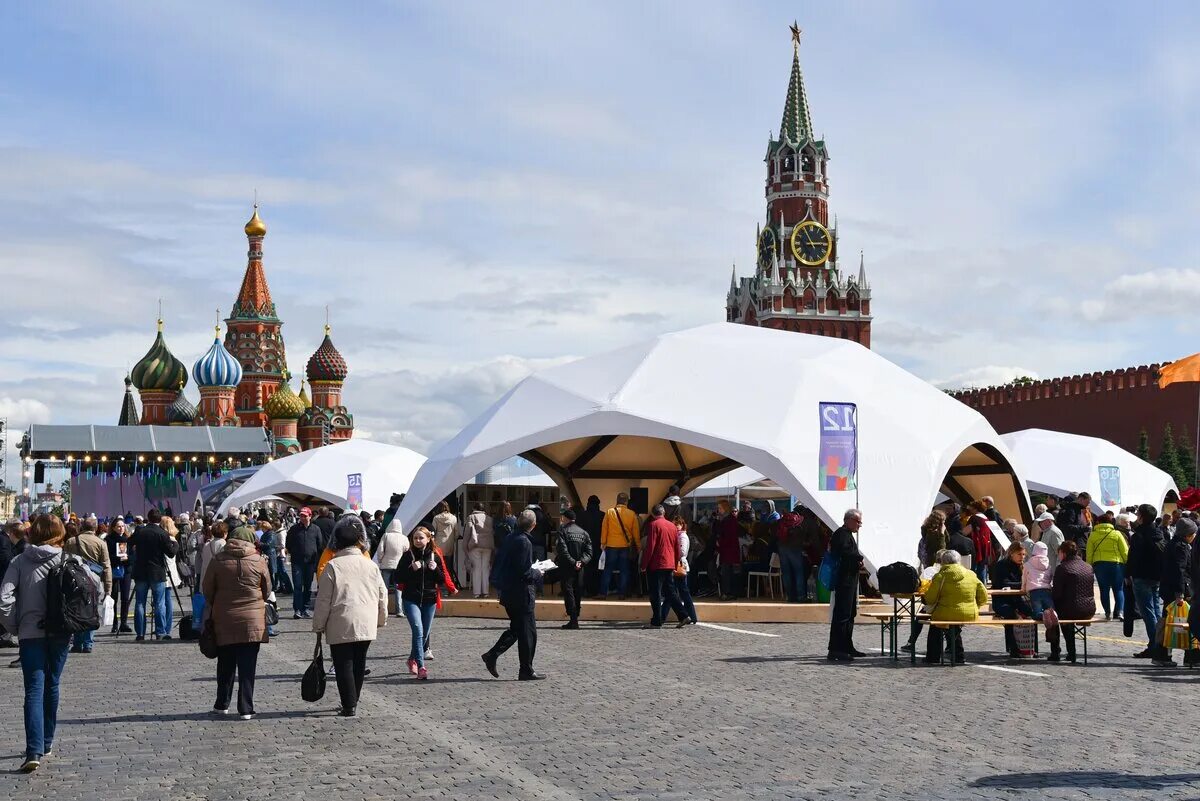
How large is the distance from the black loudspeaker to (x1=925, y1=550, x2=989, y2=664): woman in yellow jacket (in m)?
14.3

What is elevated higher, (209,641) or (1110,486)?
(1110,486)

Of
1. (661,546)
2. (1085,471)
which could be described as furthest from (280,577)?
(1085,471)

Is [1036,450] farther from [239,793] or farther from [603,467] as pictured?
[239,793]

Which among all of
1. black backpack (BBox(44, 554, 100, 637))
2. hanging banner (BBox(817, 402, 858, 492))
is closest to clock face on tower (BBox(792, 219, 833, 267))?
hanging banner (BBox(817, 402, 858, 492))

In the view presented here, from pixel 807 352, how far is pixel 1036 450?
56.8 ft

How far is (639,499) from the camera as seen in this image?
28.0 m

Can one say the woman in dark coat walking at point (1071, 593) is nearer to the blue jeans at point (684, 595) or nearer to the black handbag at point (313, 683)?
the blue jeans at point (684, 595)

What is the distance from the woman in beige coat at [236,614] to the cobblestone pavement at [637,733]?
13.7 inches

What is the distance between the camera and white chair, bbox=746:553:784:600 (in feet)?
69.1

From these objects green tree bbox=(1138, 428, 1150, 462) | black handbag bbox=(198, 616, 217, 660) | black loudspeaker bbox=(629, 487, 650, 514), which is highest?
green tree bbox=(1138, 428, 1150, 462)

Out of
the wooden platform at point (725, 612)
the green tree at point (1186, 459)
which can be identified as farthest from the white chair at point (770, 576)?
the green tree at point (1186, 459)

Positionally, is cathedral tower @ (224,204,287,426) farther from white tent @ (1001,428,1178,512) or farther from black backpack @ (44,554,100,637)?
black backpack @ (44,554,100,637)

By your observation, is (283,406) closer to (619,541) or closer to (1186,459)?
(1186,459)

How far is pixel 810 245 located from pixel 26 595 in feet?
408
